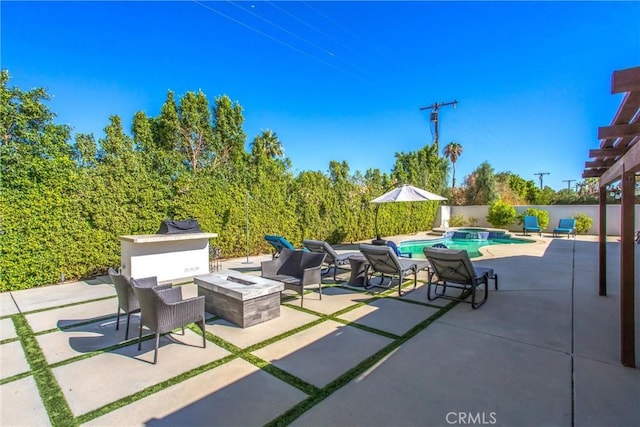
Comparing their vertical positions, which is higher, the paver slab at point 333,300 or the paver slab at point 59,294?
the paver slab at point 333,300

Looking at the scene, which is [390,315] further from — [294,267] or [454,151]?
[454,151]

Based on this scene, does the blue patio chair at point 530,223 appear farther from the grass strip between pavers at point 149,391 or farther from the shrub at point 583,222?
the grass strip between pavers at point 149,391

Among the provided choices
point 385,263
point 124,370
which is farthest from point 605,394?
point 124,370

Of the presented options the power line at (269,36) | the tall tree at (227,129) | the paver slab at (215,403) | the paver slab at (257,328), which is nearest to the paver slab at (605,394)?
the paver slab at (215,403)

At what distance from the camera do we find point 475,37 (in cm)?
1105

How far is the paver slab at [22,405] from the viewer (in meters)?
2.39

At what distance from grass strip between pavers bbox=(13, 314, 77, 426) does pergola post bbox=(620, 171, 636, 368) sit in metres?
5.15

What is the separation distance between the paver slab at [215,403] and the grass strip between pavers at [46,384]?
13.1 inches

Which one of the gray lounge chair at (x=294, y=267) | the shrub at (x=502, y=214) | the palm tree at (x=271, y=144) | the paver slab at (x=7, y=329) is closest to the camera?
the paver slab at (x=7, y=329)

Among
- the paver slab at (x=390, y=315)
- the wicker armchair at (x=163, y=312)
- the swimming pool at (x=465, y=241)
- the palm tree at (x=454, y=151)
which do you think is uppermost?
the palm tree at (x=454, y=151)

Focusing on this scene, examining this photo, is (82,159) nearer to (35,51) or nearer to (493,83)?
(35,51)

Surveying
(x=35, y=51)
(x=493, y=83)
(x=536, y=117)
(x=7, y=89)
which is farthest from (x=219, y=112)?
(x=536, y=117)

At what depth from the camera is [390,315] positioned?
4703 millimetres

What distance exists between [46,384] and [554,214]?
22.7 metres
